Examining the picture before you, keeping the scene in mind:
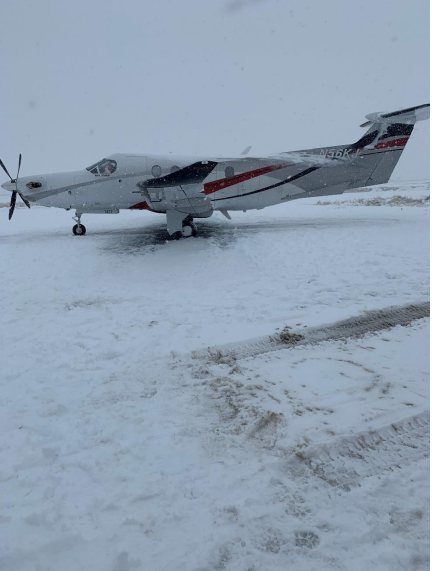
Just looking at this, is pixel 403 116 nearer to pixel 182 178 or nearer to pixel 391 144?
pixel 391 144

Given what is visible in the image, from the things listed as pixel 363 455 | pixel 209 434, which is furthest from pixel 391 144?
pixel 209 434

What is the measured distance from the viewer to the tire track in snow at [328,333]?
14.9ft

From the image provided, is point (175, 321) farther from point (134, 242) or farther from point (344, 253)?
point (134, 242)

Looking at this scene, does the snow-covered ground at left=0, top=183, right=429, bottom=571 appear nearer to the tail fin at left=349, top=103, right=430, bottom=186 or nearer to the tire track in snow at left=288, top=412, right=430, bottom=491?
the tire track in snow at left=288, top=412, right=430, bottom=491

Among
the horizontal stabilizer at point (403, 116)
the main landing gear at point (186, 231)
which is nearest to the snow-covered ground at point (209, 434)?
the main landing gear at point (186, 231)

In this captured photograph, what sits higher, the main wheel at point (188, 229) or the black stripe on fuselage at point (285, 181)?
the black stripe on fuselage at point (285, 181)

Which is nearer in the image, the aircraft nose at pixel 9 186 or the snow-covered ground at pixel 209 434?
the snow-covered ground at pixel 209 434

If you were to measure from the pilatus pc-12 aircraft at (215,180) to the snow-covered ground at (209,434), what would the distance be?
5.23 m

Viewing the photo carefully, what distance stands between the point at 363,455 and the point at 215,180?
11719mm

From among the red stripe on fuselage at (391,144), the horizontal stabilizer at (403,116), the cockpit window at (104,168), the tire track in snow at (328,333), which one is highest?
the horizontal stabilizer at (403,116)

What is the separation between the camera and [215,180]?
13.1 m

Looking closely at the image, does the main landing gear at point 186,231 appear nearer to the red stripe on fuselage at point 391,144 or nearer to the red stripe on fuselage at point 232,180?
the red stripe on fuselage at point 232,180

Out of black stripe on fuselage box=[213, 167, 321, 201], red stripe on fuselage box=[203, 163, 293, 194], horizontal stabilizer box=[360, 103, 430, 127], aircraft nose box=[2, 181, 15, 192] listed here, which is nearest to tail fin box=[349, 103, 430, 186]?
horizontal stabilizer box=[360, 103, 430, 127]

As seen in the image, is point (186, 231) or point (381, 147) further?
point (381, 147)
